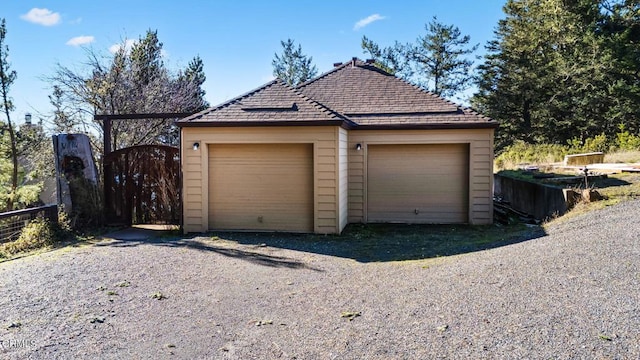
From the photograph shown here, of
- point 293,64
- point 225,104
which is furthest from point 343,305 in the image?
A: point 293,64

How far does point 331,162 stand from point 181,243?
3.30 meters

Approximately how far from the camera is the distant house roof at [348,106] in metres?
8.98

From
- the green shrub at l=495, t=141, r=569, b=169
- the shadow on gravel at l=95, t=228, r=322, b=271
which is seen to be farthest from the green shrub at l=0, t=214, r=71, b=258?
the green shrub at l=495, t=141, r=569, b=169

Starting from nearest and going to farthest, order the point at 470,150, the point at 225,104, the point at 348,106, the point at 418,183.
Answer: the point at 225,104 < the point at 470,150 < the point at 418,183 < the point at 348,106

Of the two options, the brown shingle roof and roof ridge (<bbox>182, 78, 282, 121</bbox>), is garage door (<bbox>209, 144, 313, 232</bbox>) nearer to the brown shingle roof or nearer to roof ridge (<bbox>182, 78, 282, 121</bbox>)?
the brown shingle roof

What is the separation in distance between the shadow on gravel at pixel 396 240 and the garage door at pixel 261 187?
1.16 ft

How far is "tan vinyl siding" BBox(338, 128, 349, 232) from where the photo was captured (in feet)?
29.4

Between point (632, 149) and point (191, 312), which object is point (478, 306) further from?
point (632, 149)

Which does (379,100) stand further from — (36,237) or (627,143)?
(627,143)

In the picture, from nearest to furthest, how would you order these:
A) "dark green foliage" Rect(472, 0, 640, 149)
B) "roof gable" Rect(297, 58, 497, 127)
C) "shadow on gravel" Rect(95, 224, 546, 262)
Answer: "shadow on gravel" Rect(95, 224, 546, 262), "roof gable" Rect(297, 58, 497, 127), "dark green foliage" Rect(472, 0, 640, 149)

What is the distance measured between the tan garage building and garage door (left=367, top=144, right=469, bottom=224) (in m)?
0.02

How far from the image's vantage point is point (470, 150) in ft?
32.5

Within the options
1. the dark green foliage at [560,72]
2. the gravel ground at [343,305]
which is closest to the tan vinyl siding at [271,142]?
the gravel ground at [343,305]

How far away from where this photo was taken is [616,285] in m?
3.98
